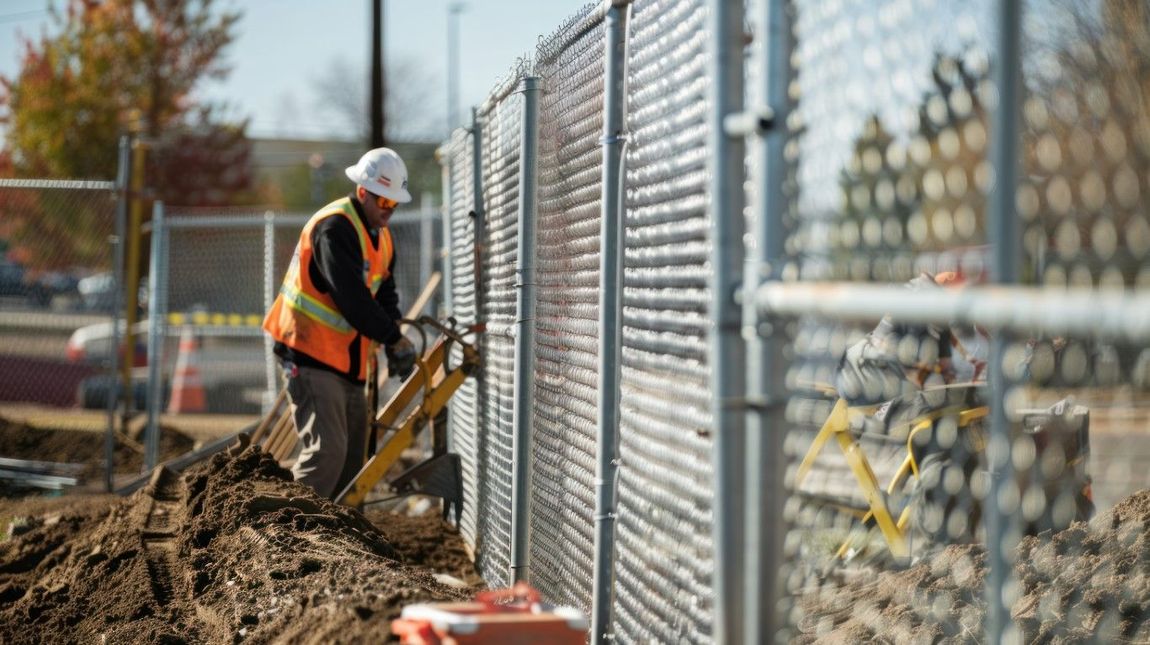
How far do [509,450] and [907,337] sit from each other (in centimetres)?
203

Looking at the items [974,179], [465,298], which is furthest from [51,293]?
[974,179]

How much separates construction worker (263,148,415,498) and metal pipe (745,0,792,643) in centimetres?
443

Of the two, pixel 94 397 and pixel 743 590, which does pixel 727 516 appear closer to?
pixel 743 590

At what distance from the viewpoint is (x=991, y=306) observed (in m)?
1.87

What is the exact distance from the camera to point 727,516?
278 cm

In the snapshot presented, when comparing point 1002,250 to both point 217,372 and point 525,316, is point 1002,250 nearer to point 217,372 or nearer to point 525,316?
point 525,316

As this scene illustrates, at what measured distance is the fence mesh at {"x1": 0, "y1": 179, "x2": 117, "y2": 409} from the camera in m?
12.7

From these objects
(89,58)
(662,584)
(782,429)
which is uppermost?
(89,58)

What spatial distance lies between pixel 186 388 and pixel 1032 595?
12.6 metres

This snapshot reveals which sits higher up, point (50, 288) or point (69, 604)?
point (50, 288)

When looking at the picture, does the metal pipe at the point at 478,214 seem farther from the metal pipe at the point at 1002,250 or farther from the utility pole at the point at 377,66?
the utility pole at the point at 377,66

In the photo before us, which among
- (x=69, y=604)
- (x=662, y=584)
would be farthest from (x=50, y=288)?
(x=662, y=584)

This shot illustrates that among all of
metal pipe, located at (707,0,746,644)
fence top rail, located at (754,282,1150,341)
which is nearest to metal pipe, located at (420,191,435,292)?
metal pipe, located at (707,0,746,644)

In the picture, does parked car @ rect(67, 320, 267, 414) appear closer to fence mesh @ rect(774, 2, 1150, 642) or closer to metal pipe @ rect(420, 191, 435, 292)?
metal pipe @ rect(420, 191, 435, 292)
